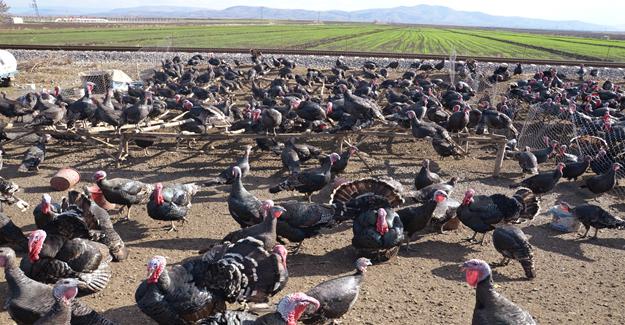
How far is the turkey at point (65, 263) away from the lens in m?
6.79

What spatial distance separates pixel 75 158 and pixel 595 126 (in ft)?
55.3

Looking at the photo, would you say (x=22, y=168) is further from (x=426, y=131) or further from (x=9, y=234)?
(x=426, y=131)

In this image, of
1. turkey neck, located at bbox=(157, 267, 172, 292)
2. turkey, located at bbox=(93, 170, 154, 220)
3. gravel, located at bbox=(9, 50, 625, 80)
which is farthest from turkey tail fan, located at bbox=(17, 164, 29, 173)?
gravel, located at bbox=(9, 50, 625, 80)

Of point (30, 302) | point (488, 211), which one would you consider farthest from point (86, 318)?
point (488, 211)

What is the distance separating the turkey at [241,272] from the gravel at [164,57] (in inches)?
1134

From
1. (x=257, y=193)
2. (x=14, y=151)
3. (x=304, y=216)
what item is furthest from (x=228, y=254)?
(x=14, y=151)

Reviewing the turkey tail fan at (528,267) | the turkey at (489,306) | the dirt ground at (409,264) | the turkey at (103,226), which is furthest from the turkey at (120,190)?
the turkey tail fan at (528,267)

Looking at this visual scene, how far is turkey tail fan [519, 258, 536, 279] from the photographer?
8047 millimetres

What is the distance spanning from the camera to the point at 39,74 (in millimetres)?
27328

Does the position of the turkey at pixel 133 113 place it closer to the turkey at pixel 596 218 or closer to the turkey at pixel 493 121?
the turkey at pixel 493 121

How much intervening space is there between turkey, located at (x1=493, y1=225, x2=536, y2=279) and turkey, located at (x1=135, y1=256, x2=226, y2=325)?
16.0 ft

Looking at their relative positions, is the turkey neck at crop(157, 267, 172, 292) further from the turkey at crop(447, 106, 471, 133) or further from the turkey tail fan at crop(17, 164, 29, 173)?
the turkey at crop(447, 106, 471, 133)

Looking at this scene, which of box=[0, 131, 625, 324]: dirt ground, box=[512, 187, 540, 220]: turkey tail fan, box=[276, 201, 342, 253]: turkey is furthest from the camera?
box=[512, 187, 540, 220]: turkey tail fan

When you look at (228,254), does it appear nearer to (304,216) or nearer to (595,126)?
(304,216)
